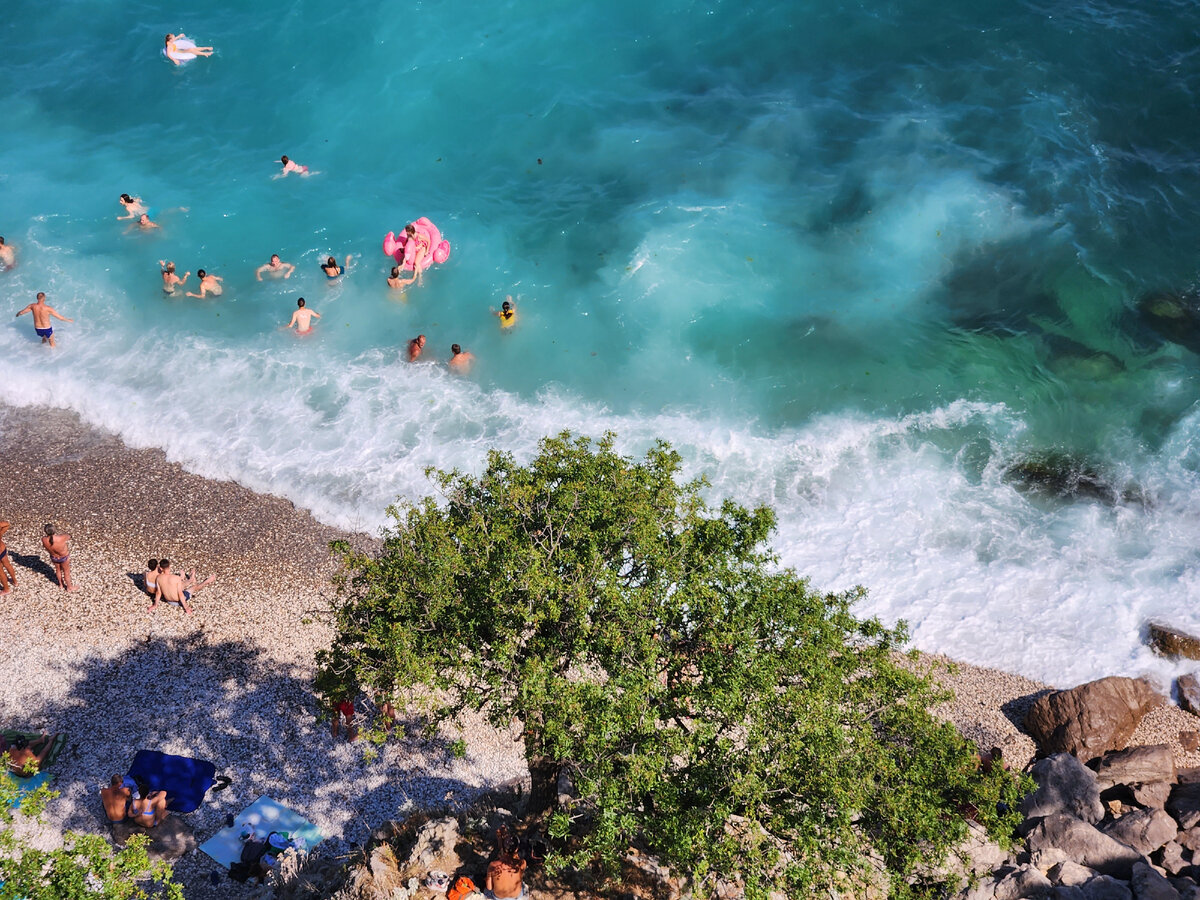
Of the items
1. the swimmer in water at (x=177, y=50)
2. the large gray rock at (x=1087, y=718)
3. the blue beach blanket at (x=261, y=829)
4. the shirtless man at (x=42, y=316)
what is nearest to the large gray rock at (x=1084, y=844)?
the large gray rock at (x=1087, y=718)

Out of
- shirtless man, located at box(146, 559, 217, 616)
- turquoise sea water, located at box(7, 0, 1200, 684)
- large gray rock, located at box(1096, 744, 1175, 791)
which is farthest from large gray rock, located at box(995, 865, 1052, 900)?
shirtless man, located at box(146, 559, 217, 616)

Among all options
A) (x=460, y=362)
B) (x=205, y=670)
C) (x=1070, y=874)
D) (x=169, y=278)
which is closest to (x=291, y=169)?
(x=169, y=278)

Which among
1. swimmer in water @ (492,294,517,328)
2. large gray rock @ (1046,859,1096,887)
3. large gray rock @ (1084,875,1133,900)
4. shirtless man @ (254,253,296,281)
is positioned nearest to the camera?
large gray rock @ (1084,875,1133,900)

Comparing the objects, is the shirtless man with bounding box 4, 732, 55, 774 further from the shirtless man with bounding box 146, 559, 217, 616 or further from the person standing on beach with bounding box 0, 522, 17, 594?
the person standing on beach with bounding box 0, 522, 17, 594

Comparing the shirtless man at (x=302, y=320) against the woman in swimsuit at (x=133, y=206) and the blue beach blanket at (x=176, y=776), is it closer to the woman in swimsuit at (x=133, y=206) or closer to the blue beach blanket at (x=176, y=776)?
the woman in swimsuit at (x=133, y=206)

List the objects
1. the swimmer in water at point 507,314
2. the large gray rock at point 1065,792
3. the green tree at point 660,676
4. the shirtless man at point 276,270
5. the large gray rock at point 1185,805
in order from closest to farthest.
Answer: the green tree at point 660,676
the large gray rock at point 1185,805
the large gray rock at point 1065,792
the swimmer in water at point 507,314
the shirtless man at point 276,270

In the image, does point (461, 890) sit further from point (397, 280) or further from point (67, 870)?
point (397, 280)

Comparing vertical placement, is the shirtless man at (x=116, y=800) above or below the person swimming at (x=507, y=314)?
below
